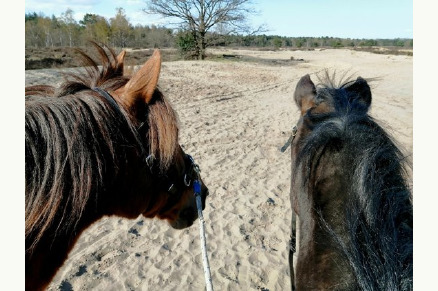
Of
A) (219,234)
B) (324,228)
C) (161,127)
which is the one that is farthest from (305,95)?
(219,234)

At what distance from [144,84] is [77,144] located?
0.39m

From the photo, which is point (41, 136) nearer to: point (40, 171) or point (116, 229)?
point (40, 171)

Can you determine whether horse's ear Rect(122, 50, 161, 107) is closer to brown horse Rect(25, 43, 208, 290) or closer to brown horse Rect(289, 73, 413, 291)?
brown horse Rect(25, 43, 208, 290)

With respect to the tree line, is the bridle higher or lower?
lower

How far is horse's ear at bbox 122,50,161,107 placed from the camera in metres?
1.42

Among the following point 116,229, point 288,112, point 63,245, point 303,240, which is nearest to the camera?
point 63,245

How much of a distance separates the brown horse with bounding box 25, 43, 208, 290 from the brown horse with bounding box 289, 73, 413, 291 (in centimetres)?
75

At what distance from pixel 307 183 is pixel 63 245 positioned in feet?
3.99

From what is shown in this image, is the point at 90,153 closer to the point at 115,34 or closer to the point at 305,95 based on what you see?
A: the point at 305,95

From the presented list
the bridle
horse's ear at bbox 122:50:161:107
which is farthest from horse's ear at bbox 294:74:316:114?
horse's ear at bbox 122:50:161:107

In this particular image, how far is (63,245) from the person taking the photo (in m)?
1.32

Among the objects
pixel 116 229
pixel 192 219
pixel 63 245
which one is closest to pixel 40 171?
pixel 63 245

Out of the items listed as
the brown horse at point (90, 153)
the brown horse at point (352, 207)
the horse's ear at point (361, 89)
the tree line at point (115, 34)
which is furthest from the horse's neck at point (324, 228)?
the tree line at point (115, 34)

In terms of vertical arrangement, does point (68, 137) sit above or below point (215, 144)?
above
